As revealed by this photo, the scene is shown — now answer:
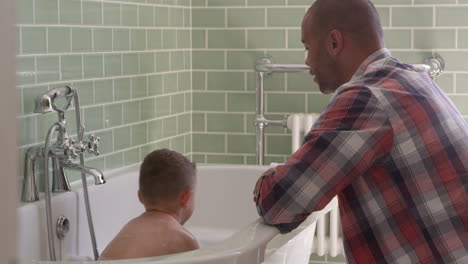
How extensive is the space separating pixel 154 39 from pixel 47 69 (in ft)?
3.35

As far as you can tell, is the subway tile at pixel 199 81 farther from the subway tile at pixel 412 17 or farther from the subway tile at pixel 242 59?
the subway tile at pixel 412 17

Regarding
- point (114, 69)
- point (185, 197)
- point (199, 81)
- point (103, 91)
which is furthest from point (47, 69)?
point (199, 81)

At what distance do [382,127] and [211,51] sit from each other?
2340 millimetres

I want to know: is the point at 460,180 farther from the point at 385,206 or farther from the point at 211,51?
the point at 211,51

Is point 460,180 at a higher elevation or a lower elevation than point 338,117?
lower

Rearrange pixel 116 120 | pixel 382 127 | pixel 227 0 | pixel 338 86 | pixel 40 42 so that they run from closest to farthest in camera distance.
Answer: pixel 382 127 < pixel 338 86 < pixel 40 42 < pixel 116 120 < pixel 227 0

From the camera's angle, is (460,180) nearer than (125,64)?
Yes

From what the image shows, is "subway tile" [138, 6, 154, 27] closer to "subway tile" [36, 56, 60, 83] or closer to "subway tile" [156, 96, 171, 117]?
"subway tile" [156, 96, 171, 117]

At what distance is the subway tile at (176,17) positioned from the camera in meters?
3.70

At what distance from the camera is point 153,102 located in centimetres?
346

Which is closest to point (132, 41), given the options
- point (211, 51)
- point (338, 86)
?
point (211, 51)

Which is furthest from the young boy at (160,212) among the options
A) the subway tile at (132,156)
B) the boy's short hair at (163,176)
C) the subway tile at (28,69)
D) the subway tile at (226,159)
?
the subway tile at (226,159)

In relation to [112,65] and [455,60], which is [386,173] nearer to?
[112,65]

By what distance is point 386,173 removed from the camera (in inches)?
68.9
